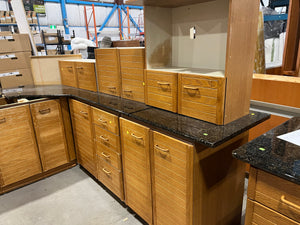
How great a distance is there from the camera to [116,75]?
6.34 feet

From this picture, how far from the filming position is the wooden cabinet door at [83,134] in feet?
7.06

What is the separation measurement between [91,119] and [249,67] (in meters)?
1.41

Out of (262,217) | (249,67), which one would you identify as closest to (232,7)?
(249,67)

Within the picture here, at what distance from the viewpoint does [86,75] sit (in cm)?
231

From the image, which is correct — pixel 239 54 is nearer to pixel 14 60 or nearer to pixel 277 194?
pixel 277 194

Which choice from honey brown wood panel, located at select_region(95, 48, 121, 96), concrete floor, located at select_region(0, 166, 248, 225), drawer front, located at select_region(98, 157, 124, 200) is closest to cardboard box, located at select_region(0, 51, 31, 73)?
honey brown wood panel, located at select_region(95, 48, 121, 96)

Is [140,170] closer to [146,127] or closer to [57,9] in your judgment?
[146,127]

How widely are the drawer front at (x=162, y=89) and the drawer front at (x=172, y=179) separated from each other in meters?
0.26

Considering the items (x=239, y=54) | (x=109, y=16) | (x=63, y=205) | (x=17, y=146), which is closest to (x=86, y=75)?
(x=17, y=146)

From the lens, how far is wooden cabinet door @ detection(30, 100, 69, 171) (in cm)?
228

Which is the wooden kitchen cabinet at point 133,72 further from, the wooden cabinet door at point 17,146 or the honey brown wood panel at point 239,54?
the wooden cabinet door at point 17,146

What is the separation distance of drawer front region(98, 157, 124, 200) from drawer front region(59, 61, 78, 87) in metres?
1.02

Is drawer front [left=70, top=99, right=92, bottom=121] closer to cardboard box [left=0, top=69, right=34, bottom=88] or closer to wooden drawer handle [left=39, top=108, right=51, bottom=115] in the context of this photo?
wooden drawer handle [left=39, top=108, right=51, bottom=115]

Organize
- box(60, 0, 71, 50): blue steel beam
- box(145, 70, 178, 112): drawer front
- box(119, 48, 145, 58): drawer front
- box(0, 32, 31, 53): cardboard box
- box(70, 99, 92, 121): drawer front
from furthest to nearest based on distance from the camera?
1. box(60, 0, 71, 50): blue steel beam
2. box(0, 32, 31, 53): cardboard box
3. box(70, 99, 92, 121): drawer front
4. box(119, 48, 145, 58): drawer front
5. box(145, 70, 178, 112): drawer front
